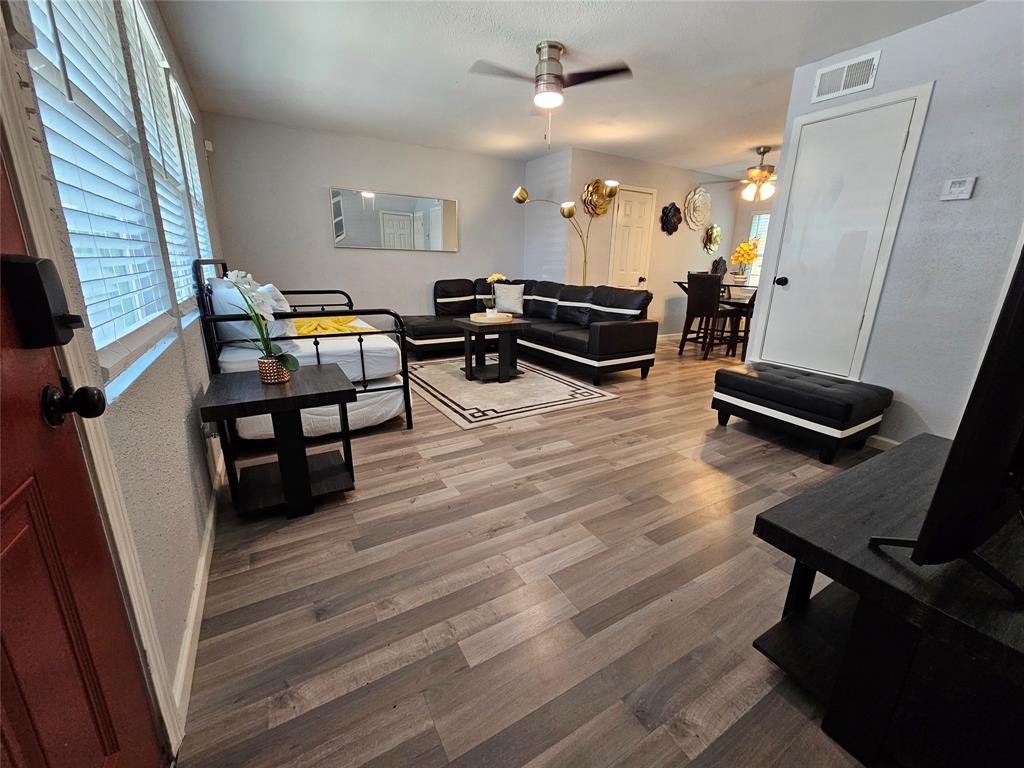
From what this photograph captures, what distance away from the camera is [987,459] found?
72cm

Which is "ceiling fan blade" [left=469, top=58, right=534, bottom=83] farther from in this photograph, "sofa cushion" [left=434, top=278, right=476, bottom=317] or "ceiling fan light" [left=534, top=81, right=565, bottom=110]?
"sofa cushion" [left=434, top=278, right=476, bottom=317]

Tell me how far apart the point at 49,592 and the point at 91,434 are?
11.1 inches

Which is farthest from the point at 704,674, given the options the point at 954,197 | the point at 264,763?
the point at 954,197

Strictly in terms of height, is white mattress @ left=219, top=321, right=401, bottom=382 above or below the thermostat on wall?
below

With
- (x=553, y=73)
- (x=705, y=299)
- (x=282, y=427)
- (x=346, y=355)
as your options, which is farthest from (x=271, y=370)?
(x=705, y=299)

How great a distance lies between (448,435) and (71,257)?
2.19m

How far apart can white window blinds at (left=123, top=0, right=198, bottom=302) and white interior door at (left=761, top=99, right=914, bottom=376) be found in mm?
3951

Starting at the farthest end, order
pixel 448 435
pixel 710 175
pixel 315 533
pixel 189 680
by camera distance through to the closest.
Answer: pixel 710 175 < pixel 448 435 < pixel 315 533 < pixel 189 680

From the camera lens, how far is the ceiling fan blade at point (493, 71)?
295 cm

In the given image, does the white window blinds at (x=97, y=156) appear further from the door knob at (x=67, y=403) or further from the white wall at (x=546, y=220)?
the white wall at (x=546, y=220)

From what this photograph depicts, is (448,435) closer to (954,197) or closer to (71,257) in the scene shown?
(71,257)

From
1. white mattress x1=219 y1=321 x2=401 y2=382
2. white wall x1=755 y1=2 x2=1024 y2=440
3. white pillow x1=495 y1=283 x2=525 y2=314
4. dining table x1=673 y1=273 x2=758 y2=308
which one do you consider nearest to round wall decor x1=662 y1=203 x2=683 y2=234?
dining table x1=673 y1=273 x2=758 y2=308

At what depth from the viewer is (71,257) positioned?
77cm

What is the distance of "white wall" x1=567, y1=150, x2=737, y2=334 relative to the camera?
549 cm
